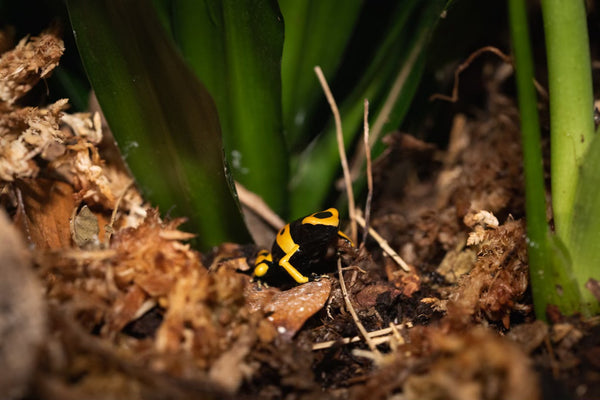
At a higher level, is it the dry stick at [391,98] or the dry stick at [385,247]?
the dry stick at [391,98]

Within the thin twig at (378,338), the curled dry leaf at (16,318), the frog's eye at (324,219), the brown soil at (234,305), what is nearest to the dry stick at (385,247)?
the brown soil at (234,305)

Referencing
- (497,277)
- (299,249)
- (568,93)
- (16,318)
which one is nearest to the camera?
(16,318)

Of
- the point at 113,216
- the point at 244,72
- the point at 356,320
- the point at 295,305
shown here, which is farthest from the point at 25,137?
the point at 356,320

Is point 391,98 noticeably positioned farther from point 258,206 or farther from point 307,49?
point 258,206

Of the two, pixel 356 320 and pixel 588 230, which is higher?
pixel 588 230

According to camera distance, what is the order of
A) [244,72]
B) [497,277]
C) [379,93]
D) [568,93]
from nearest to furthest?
[568,93] → [497,277] → [244,72] → [379,93]

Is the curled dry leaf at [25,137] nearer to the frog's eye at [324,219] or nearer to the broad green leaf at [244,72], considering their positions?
the broad green leaf at [244,72]
